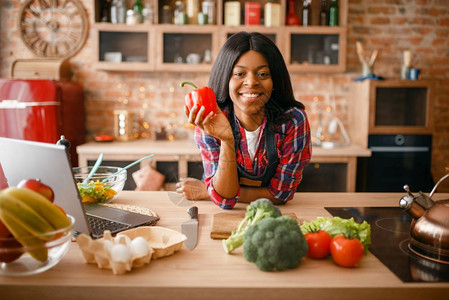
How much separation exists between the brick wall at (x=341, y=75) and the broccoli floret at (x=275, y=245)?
9.95ft

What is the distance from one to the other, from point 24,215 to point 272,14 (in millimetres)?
3005

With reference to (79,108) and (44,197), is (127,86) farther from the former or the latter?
(44,197)

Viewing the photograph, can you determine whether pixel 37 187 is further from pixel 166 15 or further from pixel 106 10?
pixel 106 10

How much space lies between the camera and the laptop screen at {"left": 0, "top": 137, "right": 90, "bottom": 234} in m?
0.98

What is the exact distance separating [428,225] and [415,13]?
3399 mm

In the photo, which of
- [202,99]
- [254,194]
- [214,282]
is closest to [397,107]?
[254,194]

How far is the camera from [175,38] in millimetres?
3502

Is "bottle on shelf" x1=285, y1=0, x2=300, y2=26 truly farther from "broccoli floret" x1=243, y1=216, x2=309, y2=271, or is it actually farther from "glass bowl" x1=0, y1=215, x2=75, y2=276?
"glass bowl" x1=0, y1=215, x2=75, y2=276

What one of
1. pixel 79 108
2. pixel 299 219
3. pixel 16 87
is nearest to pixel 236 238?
pixel 299 219

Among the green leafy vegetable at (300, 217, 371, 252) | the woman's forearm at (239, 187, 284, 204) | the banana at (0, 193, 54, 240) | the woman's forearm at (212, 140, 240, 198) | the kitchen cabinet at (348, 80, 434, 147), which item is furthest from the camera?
the kitchen cabinet at (348, 80, 434, 147)

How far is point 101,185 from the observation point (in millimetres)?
1479

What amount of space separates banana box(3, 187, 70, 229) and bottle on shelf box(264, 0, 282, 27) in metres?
2.90

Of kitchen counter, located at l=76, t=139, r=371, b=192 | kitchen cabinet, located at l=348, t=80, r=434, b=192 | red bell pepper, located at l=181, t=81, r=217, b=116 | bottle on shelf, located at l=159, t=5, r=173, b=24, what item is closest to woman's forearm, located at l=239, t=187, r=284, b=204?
red bell pepper, located at l=181, t=81, r=217, b=116

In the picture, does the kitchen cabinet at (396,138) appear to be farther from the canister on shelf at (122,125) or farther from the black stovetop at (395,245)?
the canister on shelf at (122,125)
